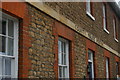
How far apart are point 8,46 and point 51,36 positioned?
6.00 feet

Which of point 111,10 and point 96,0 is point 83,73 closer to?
point 96,0

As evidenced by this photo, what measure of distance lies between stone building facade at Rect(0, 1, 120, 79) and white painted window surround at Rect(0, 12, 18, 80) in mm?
66

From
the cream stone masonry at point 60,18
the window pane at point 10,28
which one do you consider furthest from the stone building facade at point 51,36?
the window pane at point 10,28

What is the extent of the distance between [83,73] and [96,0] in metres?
4.63

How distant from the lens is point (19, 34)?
214 inches

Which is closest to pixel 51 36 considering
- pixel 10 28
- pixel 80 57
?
pixel 10 28

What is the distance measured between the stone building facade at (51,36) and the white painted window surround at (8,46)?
2.6 inches

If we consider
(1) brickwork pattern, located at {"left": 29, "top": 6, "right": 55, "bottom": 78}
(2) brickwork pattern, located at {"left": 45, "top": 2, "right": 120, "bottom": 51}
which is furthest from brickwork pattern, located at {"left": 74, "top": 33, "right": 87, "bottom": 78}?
(1) brickwork pattern, located at {"left": 29, "top": 6, "right": 55, "bottom": 78}

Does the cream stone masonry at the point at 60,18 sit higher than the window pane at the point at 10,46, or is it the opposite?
the cream stone masonry at the point at 60,18

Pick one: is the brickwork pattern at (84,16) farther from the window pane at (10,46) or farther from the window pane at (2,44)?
the window pane at (2,44)

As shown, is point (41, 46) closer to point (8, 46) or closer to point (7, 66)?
point (8, 46)

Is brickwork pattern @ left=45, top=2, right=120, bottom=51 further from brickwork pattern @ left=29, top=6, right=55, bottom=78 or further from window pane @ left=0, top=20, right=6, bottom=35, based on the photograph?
window pane @ left=0, top=20, right=6, bottom=35

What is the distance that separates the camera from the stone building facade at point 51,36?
5.41 metres

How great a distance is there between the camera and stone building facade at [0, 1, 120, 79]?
541 centimetres
